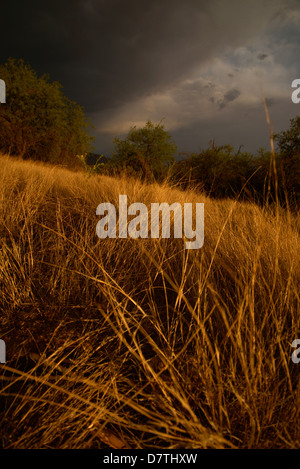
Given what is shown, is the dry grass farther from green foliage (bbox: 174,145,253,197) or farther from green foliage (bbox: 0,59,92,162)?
green foliage (bbox: 0,59,92,162)

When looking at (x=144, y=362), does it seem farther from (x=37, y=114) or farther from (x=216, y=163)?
(x=37, y=114)

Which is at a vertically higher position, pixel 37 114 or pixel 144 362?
pixel 37 114

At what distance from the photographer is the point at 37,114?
1373cm

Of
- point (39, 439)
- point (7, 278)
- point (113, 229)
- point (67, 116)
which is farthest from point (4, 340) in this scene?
point (67, 116)

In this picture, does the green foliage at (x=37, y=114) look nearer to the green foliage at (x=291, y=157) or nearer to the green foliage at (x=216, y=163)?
the green foliage at (x=216, y=163)

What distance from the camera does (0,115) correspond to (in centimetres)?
1130

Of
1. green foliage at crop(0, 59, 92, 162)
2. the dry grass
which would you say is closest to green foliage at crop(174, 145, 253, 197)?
green foliage at crop(0, 59, 92, 162)

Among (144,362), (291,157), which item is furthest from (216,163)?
(144,362)

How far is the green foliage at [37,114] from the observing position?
12297 millimetres

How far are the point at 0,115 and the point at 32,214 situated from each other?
12727 millimetres

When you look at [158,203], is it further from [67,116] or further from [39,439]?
[67,116]

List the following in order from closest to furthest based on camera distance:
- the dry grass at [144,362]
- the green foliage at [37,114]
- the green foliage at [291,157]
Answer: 1. the dry grass at [144,362]
2. the green foliage at [291,157]
3. the green foliage at [37,114]

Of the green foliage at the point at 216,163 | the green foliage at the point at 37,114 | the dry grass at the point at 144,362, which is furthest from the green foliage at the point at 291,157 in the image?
the green foliage at the point at 37,114

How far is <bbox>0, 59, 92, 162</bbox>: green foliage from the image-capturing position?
12.3 meters
